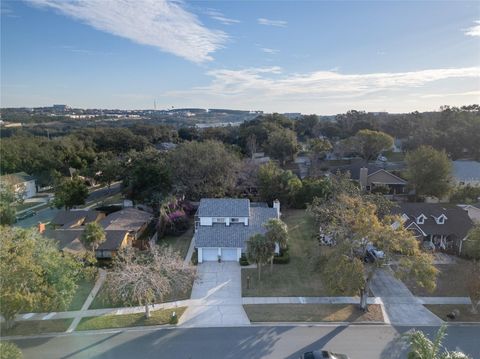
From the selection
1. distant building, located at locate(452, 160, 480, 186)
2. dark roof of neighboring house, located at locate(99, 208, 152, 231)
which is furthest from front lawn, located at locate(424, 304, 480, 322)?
distant building, located at locate(452, 160, 480, 186)

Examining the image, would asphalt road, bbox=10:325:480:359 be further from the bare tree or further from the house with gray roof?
the house with gray roof

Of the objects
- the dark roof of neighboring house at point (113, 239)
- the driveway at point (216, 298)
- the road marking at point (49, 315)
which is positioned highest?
the dark roof of neighboring house at point (113, 239)

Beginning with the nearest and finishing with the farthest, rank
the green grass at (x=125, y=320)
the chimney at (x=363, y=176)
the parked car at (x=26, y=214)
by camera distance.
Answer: the green grass at (x=125, y=320), the parked car at (x=26, y=214), the chimney at (x=363, y=176)

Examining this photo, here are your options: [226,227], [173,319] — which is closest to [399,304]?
[173,319]

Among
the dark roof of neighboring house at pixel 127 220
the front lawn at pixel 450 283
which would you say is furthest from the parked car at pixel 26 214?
the front lawn at pixel 450 283

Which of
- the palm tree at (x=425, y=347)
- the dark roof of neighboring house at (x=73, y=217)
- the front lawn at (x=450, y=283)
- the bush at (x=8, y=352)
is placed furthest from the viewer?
the dark roof of neighboring house at (x=73, y=217)

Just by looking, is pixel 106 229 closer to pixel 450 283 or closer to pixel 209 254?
pixel 209 254

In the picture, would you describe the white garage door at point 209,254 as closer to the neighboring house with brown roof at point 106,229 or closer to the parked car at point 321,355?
the neighboring house with brown roof at point 106,229
